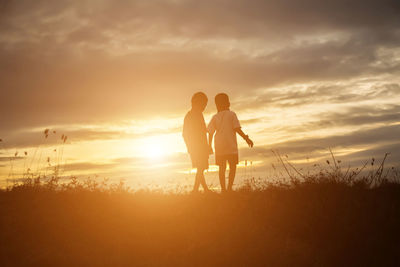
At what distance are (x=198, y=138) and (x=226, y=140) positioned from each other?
0.99 meters

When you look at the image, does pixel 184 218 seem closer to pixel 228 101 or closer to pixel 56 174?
pixel 228 101

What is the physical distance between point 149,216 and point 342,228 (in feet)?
13.1

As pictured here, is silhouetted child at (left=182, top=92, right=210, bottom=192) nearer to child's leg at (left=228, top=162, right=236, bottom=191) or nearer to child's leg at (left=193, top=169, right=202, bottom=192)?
child's leg at (left=193, top=169, right=202, bottom=192)

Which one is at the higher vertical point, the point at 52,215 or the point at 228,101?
the point at 228,101

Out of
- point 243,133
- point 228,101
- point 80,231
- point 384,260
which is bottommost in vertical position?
point 384,260

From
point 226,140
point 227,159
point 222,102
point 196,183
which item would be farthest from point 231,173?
point 222,102

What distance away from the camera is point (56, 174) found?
34.0 ft

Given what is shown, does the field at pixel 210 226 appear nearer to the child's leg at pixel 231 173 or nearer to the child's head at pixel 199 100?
the child's leg at pixel 231 173

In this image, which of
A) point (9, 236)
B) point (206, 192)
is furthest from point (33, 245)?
point (206, 192)

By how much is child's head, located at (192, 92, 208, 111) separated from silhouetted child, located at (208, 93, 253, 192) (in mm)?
622

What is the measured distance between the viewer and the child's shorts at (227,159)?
32.1ft

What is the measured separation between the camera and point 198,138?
34.2 feet

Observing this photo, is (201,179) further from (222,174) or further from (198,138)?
(198,138)

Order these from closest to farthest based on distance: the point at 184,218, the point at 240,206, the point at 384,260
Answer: the point at 384,260
the point at 184,218
the point at 240,206
